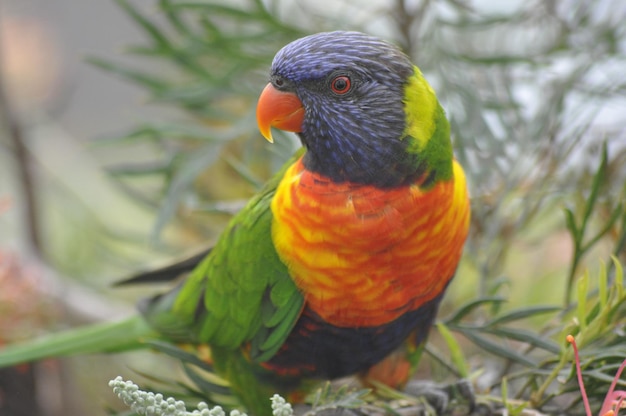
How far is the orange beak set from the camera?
1211mm

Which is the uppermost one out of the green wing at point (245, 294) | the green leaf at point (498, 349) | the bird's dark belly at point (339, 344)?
the green wing at point (245, 294)

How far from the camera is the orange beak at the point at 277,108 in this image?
121cm

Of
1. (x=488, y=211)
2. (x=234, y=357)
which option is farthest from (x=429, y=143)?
(x=234, y=357)

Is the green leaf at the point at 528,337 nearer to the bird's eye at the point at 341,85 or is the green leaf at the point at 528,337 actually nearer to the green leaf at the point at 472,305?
the green leaf at the point at 472,305

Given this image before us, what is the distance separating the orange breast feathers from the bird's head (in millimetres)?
42

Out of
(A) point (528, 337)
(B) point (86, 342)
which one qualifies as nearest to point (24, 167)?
(B) point (86, 342)

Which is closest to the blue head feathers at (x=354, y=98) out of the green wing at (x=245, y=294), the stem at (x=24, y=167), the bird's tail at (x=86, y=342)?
the green wing at (x=245, y=294)

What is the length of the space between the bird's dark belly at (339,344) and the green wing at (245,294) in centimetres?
4

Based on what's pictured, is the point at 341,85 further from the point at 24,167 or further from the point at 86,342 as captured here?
the point at 24,167

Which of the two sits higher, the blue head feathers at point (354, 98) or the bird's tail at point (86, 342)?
the blue head feathers at point (354, 98)

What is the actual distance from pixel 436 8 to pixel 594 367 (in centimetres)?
125

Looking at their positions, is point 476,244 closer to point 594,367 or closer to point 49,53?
point 594,367

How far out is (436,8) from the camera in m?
1.95

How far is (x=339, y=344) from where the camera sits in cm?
132
